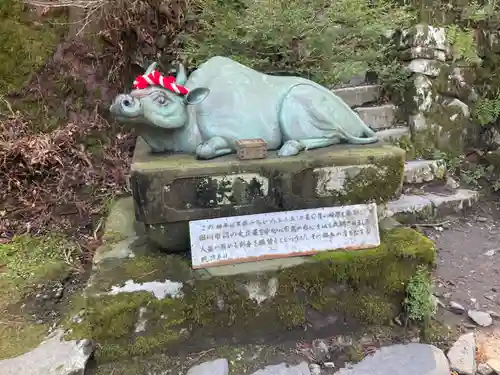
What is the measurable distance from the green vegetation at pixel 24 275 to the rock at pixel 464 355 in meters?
2.37

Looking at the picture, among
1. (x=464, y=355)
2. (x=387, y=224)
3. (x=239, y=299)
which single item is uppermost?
(x=387, y=224)

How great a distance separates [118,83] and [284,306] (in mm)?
3354

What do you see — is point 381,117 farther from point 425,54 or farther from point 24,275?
point 24,275

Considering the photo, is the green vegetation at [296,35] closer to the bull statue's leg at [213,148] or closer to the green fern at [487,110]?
the green fern at [487,110]

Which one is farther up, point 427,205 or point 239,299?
point 239,299

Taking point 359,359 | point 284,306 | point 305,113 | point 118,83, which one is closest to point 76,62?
point 118,83

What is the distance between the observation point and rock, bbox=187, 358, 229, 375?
7.44ft

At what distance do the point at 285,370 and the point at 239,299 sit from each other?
1.45 feet

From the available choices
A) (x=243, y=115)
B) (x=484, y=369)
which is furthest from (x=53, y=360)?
(x=484, y=369)

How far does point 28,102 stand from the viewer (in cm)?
455

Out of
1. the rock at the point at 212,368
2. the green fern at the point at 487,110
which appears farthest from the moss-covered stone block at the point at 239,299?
the green fern at the point at 487,110

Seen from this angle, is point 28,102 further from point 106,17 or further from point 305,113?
point 305,113

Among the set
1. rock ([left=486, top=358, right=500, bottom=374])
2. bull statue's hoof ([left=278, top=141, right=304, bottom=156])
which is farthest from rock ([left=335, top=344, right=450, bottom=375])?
bull statue's hoof ([left=278, top=141, right=304, bottom=156])

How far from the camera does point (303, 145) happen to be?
2604 mm
